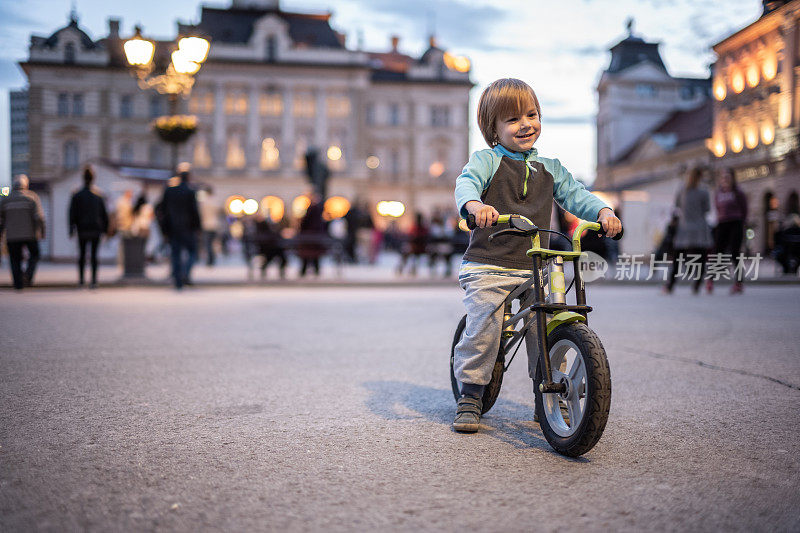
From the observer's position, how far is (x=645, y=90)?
7019 cm

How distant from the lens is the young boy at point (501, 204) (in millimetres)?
3533

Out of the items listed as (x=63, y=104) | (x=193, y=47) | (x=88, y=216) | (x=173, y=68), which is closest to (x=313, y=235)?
(x=173, y=68)

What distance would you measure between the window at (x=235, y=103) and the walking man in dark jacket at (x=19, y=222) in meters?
56.6

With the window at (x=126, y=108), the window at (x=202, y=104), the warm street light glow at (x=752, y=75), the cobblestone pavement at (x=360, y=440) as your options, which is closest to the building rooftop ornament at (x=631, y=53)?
the warm street light glow at (x=752, y=75)

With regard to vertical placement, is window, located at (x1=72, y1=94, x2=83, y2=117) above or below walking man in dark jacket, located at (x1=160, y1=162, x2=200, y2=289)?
above

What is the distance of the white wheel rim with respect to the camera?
3148 mm

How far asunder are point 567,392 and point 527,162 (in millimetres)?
1073

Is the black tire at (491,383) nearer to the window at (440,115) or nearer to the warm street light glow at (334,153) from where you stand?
the warm street light glow at (334,153)

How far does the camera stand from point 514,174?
356 centimetres

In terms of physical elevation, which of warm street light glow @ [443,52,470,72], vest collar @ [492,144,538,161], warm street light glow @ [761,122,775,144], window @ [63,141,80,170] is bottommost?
vest collar @ [492,144,538,161]

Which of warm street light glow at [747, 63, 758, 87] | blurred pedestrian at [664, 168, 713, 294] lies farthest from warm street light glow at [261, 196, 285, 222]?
blurred pedestrian at [664, 168, 713, 294]

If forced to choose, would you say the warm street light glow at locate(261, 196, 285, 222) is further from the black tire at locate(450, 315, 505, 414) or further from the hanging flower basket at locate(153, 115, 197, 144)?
the black tire at locate(450, 315, 505, 414)

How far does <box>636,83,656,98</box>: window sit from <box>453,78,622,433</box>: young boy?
7123cm

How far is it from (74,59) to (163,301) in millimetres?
62387
